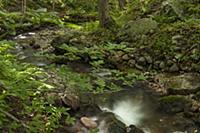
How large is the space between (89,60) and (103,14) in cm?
274

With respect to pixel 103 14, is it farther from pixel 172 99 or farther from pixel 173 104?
pixel 173 104

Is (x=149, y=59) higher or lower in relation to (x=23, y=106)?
lower

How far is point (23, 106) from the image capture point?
5211mm

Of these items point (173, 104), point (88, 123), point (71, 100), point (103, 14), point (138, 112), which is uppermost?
point (103, 14)

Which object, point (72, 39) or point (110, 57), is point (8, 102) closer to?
point (110, 57)

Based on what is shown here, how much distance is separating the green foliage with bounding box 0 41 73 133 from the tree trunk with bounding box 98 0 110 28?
728 centimetres

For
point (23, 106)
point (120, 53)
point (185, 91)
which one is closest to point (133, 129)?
point (23, 106)

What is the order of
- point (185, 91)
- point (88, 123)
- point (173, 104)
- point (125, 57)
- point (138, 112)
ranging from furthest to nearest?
point (125, 57) → point (185, 91) → point (173, 104) → point (138, 112) → point (88, 123)

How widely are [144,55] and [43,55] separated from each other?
297cm

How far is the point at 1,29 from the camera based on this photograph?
1438 centimetres

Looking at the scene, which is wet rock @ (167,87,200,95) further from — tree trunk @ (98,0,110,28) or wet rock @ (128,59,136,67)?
tree trunk @ (98,0,110,28)

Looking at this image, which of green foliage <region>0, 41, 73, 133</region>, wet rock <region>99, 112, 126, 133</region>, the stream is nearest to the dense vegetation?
green foliage <region>0, 41, 73, 133</region>

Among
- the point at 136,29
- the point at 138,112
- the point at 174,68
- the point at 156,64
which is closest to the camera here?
the point at 138,112

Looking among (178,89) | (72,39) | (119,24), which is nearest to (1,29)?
(72,39)
